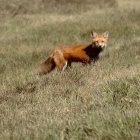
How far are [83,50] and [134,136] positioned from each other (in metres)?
8.13

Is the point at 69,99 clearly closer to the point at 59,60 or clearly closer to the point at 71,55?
the point at 59,60

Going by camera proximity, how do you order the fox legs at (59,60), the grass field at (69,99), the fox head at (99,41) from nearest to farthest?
the grass field at (69,99) < the fox legs at (59,60) < the fox head at (99,41)

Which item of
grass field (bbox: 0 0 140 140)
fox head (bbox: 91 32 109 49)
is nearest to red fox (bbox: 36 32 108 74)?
fox head (bbox: 91 32 109 49)

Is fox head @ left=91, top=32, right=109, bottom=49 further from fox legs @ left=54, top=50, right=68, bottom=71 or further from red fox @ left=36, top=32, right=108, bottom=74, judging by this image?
fox legs @ left=54, top=50, right=68, bottom=71

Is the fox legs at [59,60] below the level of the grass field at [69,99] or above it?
below

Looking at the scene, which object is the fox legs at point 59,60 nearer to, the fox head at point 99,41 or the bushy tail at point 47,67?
the bushy tail at point 47,67

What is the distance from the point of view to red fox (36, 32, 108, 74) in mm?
12234

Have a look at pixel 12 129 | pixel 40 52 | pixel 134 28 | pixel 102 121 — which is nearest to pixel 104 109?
pixel 102 121

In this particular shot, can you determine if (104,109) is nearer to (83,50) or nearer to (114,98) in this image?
(114,98)

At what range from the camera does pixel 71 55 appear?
40.5ft

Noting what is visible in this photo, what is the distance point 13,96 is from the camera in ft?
27.9

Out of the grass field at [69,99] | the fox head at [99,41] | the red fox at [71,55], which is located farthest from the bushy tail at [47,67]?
the fox head at [99,41]

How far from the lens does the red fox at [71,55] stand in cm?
1223

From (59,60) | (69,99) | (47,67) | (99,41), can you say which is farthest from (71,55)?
(69,99)
